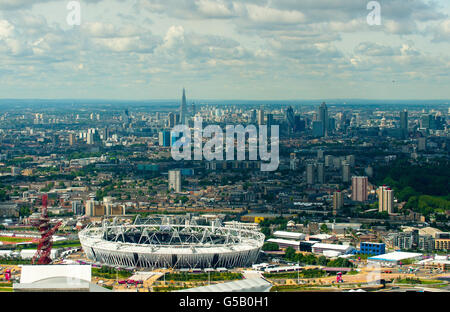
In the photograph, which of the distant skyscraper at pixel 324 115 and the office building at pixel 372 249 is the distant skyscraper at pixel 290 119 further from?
the office building at pixel 372 249

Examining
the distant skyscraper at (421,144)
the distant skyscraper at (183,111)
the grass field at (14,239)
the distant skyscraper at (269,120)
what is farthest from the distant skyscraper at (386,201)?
the distant skyscraper at (183,111)

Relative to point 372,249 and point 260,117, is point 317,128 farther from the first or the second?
point 372,249

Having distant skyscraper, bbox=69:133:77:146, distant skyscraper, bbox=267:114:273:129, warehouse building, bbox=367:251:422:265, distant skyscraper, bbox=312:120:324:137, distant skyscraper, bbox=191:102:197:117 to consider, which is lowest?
warehouse building, bbox=367:251:422:265

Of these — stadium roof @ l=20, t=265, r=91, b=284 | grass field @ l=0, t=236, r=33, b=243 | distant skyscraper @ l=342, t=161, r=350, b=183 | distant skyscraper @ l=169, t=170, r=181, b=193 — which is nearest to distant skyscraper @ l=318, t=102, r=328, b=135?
distant skyscraper @ l=342, t=161, r=350, b=183

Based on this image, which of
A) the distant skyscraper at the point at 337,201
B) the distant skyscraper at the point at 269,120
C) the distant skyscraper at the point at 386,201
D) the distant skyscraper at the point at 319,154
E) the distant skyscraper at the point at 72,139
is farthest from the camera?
the distant skyscraper at the point at 269,120

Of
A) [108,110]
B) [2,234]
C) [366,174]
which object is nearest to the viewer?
[2,234]

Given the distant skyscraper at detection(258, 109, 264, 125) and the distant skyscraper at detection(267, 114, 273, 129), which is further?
the distant skyscraper at detection(258, 109, 264, 125)

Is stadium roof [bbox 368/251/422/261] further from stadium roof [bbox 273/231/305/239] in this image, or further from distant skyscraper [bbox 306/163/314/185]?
distant skyscraper [bbox 306/163/314/185]

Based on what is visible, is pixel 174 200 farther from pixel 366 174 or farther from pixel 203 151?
pixel 203 151

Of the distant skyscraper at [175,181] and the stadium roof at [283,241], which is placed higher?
the distant skyscraper at [175,181]

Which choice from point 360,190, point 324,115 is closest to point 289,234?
point 360,190
